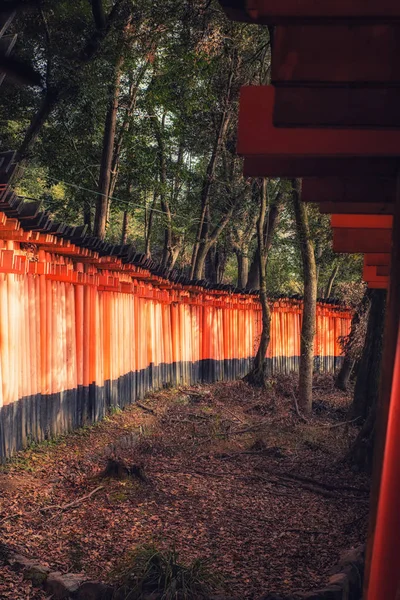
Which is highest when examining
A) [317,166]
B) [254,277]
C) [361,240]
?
[317,166]

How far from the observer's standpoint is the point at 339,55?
96.3 inches

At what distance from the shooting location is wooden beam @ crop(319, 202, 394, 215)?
11.9 feet

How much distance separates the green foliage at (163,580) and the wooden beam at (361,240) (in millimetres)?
2364

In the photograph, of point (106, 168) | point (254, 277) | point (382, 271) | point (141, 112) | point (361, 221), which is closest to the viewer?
point (361, 221)

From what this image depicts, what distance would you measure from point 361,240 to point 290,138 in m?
2.09

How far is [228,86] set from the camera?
2016 cm

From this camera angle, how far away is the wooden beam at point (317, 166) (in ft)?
9.45

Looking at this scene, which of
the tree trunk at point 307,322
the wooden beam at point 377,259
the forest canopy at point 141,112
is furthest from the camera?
the tree trunk at point 307,322

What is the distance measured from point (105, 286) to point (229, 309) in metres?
10.2

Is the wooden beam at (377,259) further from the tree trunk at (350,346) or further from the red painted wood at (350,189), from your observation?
the tree trunk at (350,346)

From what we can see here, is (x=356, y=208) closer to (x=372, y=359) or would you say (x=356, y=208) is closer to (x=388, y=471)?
(x=388, y=471)

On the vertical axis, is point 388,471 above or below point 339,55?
below

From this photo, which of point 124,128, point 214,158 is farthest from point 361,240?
point 214,158

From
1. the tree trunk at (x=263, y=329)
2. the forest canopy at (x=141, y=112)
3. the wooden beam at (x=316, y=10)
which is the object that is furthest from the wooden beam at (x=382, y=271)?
the tree trunk at (x=263, y=329)
